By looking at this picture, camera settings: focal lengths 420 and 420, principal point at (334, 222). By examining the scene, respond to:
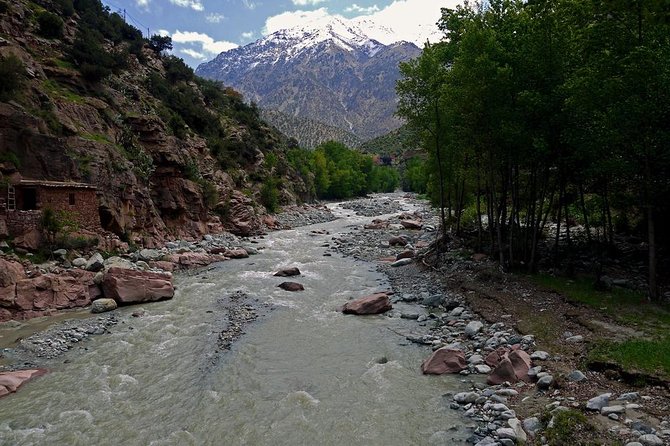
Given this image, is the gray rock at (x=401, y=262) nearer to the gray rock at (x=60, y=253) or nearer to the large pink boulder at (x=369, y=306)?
the large pink boulder at (x=369, y=306)

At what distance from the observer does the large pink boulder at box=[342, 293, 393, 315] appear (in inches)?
802

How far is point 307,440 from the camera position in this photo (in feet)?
33.7

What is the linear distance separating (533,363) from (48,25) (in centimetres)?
5374

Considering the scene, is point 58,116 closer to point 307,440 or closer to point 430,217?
point 307,440

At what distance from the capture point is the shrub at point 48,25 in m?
43.7

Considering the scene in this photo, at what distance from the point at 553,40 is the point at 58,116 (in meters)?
34.5

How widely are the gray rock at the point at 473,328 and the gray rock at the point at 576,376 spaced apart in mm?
4848

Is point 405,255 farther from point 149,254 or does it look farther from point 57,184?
point 57,184

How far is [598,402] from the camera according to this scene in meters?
9.55

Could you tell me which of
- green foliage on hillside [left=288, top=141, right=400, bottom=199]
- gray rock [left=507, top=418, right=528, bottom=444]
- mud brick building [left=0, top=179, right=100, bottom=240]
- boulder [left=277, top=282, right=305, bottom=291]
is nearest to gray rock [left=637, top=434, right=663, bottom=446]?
gray rock [left=507, top=418, right=528, bottom=444]

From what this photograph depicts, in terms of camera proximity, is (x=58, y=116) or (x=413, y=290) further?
(x=58, y=116)

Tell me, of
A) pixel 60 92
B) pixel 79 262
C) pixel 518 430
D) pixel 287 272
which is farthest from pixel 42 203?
pixel 518 430

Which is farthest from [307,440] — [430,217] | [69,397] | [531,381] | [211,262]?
[430,217]

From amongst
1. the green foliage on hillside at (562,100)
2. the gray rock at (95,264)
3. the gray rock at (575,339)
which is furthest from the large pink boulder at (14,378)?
the green foliage on hillside at (562,100)
